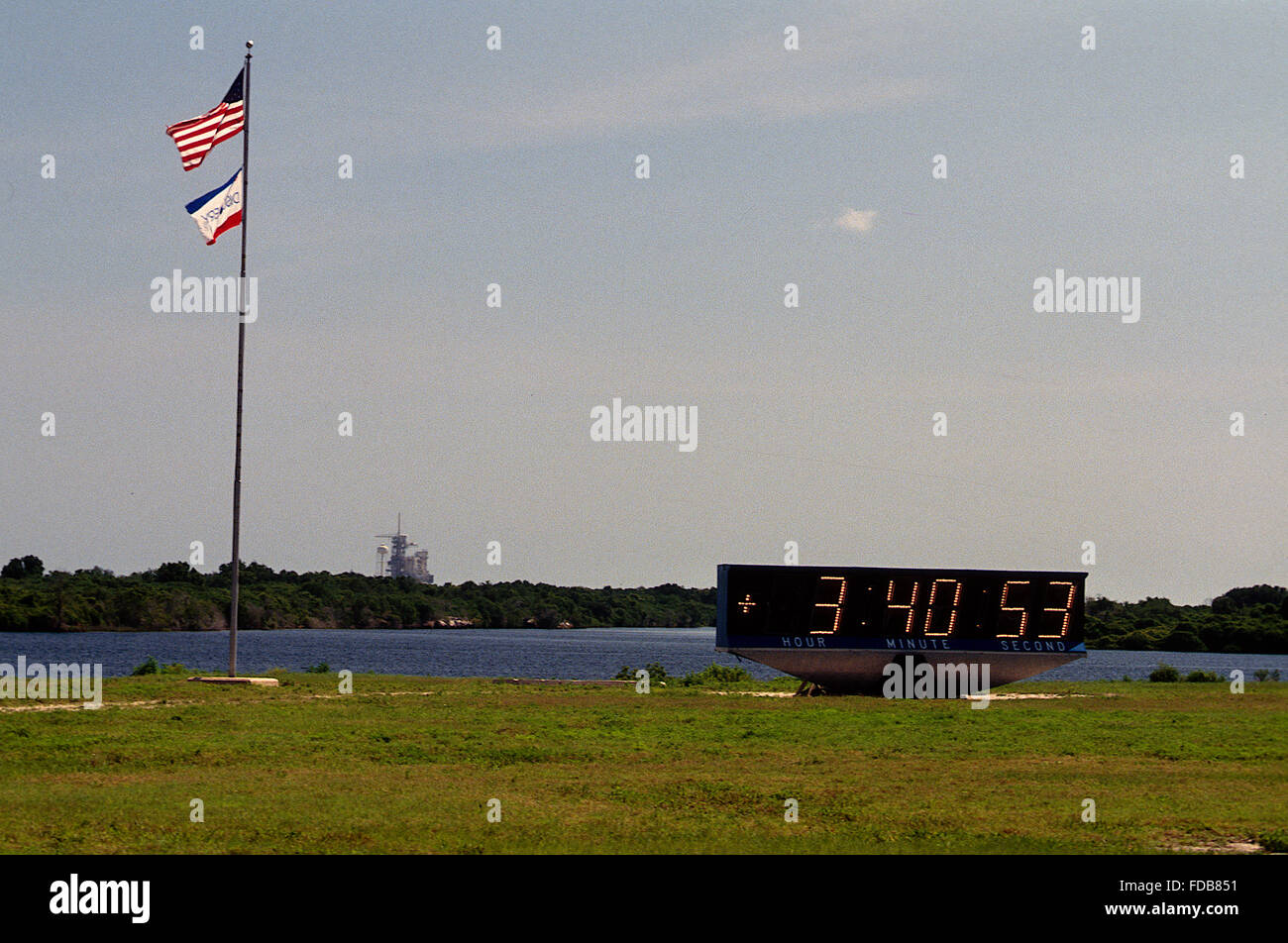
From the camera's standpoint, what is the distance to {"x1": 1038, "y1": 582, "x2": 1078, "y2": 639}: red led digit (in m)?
44.8

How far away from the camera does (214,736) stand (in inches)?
1169

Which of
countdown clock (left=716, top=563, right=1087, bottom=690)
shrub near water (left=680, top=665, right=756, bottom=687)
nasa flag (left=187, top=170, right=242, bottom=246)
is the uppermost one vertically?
nasa flag (left=187, top=170, right=242, bottom=246)

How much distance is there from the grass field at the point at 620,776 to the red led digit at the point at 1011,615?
12.1 feet

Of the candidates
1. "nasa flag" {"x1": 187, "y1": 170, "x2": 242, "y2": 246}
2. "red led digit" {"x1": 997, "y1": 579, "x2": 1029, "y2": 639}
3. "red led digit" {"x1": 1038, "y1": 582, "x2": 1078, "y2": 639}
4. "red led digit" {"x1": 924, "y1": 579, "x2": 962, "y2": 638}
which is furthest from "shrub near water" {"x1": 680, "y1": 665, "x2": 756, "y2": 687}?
"nasa flag" {"x1": 187, "y1": 170, "x2": 242, "y2": 246}

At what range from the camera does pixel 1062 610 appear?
45.0m

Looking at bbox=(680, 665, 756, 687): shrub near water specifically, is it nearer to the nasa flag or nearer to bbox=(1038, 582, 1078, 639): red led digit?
bbox=(1038, 582, 1078, 639): red led digit

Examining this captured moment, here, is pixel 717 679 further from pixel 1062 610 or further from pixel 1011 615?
pixel 1062 610

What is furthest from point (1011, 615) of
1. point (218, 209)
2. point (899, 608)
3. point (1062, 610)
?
point (218, 209)

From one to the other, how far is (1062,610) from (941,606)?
415 cm

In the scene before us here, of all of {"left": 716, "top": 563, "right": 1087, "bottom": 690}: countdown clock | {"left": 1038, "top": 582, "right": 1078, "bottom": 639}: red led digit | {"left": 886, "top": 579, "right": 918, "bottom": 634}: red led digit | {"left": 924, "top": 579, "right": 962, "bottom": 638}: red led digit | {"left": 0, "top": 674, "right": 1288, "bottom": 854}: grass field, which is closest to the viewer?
{"left": 0, "top": 674, "right": 1288, "bottom": 854}: grass field

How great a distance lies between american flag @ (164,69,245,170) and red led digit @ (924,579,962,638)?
2620cm

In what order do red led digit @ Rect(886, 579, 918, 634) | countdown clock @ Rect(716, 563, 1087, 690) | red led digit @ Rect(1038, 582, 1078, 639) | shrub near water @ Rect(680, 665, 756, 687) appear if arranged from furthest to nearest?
1. shrub near water @ Rect(680, 665, 756, 687)
2. red led digit @ Rect(1038, 582, 1078, 639)
3. red led digit @ Rect(886, 579, 918, 634)
4. countdown clock @ Rect(716, 563, 1087, 690)
